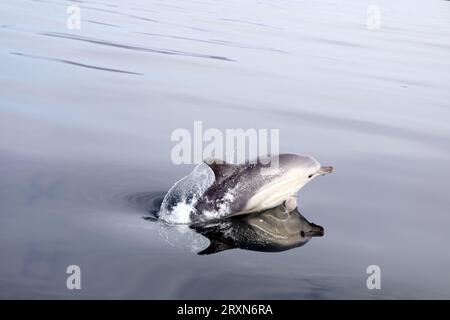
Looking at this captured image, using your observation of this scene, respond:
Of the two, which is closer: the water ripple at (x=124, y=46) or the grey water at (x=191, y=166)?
the grey water at (x=191, y=166)

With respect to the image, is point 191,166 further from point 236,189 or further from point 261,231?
point 261,231

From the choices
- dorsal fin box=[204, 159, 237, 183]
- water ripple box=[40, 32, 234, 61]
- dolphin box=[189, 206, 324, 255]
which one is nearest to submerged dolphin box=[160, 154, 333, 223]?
dorsal fin box=[204, 159, 237, 183]

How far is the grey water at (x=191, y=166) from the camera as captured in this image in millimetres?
6312

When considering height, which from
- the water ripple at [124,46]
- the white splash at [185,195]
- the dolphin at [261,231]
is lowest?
the dolphin at [261,231]

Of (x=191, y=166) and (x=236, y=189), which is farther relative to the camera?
(x=191, y=166)

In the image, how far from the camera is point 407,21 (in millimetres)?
32750

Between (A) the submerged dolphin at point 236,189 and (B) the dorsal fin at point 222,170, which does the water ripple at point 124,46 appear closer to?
(A) the submerged dolphin at point 236,189

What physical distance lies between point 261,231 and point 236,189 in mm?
569

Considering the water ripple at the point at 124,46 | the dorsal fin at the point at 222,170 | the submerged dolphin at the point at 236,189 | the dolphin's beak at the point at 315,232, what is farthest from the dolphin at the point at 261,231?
the water ripple at the point at 124,46

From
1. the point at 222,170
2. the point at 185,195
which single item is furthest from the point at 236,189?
the point at 185,195

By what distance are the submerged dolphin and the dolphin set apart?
11cm

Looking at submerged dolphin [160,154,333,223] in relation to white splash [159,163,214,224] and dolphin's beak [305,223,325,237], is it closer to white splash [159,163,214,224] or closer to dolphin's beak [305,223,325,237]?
white splash [159,163,214,224]

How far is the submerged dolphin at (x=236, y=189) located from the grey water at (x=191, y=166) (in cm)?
30

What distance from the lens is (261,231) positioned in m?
7.35
